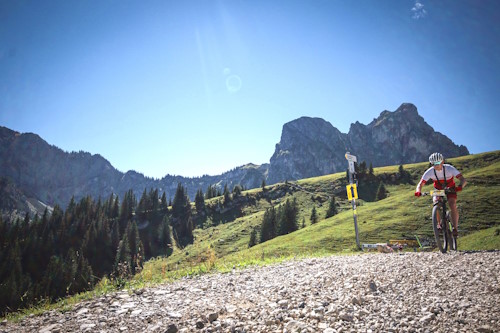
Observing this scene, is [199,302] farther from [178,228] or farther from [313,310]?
[178,228]

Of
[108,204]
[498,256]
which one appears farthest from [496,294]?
[108,204]

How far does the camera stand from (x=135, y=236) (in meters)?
103

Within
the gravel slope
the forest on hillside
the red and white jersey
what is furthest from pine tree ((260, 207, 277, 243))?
the gravel slope

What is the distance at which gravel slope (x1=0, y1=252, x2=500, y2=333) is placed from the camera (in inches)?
162

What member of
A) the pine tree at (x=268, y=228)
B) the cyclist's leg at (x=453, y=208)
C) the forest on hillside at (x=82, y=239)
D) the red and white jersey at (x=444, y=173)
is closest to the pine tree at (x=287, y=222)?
the pine tree at (x=268, y=228)

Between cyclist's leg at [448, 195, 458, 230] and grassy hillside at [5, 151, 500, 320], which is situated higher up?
cyclist's leg at [448, 195, 458, 230]

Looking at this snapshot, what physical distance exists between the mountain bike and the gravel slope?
2627mm

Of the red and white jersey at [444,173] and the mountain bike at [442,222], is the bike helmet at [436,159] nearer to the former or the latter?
the red and white jersey at [444,173]

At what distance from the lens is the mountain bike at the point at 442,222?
10.1m

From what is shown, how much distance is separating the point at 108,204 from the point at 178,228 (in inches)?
1803

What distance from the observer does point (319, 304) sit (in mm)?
4961

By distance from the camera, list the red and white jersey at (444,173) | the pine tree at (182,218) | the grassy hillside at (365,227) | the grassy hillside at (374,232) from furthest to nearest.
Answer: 1. the pine tree at (182,218)
2. the grassy hillside at (374,232)
3. the grassy hillside at (365,227)
4. the red and white jersey at (444,173)

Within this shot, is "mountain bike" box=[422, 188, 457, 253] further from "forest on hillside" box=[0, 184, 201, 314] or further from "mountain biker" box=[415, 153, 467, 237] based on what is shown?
"forest on hillside" box=[0, 184, 201, 314]

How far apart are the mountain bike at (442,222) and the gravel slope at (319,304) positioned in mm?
2627
